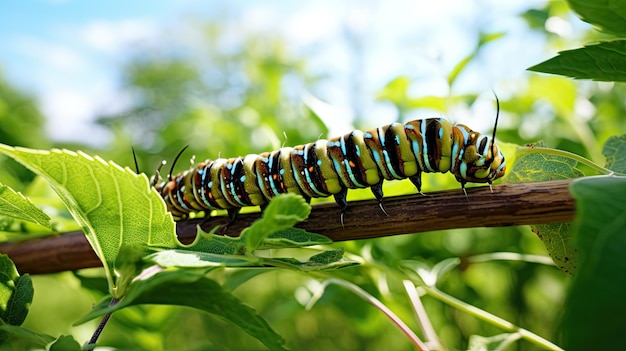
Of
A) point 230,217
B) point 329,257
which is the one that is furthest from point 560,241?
point 230,217

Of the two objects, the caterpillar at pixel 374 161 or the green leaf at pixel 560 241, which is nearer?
the green leaf at pixel 560 241

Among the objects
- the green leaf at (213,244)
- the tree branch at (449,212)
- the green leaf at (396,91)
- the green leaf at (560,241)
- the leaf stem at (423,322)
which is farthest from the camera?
the green leaf at (396,91)

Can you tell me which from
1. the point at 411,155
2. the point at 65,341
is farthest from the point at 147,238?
the point at 411,155

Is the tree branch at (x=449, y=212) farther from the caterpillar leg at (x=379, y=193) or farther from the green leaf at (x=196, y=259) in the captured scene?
the green leaf at (x=196, y=259)

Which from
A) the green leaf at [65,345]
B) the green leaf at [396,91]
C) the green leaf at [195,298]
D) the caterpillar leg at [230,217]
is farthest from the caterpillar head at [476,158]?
the green leaf at [396,91]

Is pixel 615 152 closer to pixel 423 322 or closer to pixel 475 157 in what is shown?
pixel 475 157
